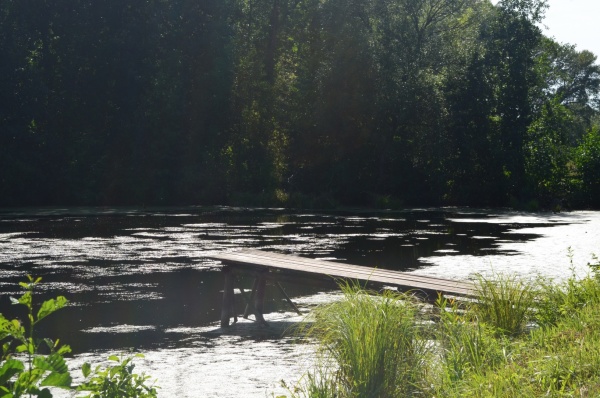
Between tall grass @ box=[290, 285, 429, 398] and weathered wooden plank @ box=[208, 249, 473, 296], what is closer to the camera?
tall grass @ box=[290, 285, 429, 398]

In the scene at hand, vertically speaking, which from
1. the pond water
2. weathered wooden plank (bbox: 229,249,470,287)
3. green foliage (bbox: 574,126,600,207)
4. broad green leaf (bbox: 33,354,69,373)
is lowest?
the pond water

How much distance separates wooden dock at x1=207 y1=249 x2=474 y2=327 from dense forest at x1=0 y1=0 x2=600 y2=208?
2894cm

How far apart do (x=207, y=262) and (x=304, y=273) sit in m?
7.51

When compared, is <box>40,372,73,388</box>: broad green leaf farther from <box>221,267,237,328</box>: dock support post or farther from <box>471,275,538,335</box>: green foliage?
<box>221,267,237,328</box>: dock support post

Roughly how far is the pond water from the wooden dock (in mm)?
272

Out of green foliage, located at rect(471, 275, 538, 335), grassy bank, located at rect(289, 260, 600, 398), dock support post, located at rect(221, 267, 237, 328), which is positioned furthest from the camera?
dock support post, located at rect(221, 267, 237, 328)

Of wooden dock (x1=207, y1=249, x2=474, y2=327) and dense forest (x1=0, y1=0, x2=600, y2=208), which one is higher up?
dense forest (x1=0, y1=0, x2=600, y2=208)

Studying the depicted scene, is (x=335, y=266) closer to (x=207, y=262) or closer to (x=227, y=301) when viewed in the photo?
(x=227, y=301)

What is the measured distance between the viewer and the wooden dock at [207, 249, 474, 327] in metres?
8.88

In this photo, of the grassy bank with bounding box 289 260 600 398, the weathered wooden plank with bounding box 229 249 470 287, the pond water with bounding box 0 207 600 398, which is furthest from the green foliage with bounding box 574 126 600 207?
the grassy bank with bounding box 289 260 600 398

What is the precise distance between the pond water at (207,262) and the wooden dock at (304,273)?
27cm

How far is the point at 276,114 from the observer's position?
45.5m

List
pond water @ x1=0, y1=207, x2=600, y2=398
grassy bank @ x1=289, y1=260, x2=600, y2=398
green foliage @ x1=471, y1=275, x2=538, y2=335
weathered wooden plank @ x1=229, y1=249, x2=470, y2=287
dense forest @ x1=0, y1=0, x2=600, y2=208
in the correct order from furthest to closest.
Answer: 1. dense forest @ x1=0, y1=0, x2=600, y2=208
2. weathered wooden plank @ x1=229, y1=249, x2=470, y2=287
3. pond water @ x1=0, y1=207, x2=600, y2=398
4. green foliage @ x1=471, y1=275, x2=538, y2=335
5. grassy bank @ x1=289, y1=260, x2=600, y2=398

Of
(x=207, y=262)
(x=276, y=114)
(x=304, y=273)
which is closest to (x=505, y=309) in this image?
(x=304, y=273)
